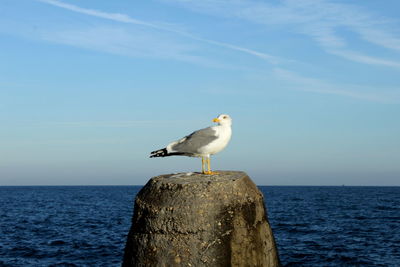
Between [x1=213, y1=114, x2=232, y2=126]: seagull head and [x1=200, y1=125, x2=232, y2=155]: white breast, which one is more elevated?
[x1=213, y1=114, x2=232, y2=126]: seagull head

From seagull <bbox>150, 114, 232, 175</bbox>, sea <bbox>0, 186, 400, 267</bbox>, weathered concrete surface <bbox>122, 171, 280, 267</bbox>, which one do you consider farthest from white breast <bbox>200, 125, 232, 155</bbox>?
sea <bbox>0, 186, 400, 267</bbox>

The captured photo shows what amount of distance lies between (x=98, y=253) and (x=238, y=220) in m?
19.3

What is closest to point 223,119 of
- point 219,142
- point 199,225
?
point 219,142

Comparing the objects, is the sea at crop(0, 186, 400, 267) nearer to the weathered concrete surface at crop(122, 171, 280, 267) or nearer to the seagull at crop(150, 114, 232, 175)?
the seagull at crop(150, 114, 232, 175)

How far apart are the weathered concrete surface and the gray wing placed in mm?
952

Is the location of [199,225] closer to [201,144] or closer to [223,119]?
[201,144]

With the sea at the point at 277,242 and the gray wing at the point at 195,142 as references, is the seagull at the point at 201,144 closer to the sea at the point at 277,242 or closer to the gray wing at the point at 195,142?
the gray wing at the point at 195,142

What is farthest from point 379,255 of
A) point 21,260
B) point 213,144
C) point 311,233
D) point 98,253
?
point 213,144

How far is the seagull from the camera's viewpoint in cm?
675

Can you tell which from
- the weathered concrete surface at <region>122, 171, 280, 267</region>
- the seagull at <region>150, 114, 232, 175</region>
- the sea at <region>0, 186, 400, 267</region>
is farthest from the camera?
the sea at <region>0, 186, 400, 267</region>

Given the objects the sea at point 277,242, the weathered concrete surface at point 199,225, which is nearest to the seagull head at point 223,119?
the weathered concrete surface at point 199,225

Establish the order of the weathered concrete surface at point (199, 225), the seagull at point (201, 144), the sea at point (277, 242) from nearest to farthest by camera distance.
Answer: the weathered concrete surface at point (199, 225)
the seagull at point (201, 144)
the sea at point (277, 242)

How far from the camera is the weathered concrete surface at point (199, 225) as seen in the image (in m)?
5.40

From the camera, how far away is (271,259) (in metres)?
5.93
